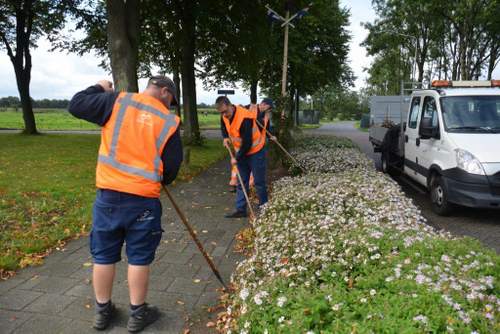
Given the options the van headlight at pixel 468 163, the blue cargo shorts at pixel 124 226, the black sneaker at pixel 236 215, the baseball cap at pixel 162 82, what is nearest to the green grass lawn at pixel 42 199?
the blue cargo shorts at pixel 124 226

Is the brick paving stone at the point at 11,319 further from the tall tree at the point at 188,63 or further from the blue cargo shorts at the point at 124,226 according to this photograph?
the tall tree at the point at 188,63

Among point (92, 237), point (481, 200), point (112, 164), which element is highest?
point (112, 164)

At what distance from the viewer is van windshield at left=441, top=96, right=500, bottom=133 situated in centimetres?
695

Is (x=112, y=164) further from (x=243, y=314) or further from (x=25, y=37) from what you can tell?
(x=25, y=37)

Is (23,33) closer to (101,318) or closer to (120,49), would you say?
(120,49)

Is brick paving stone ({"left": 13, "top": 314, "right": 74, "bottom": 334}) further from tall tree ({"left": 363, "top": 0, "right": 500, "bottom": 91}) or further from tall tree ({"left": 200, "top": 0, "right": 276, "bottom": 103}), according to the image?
tall tree ({"left": 363, "top": 0, "right": 500, "bottom": 91})

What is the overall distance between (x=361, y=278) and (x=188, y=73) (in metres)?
14.9

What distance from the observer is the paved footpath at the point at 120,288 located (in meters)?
3.43

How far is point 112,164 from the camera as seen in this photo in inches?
121

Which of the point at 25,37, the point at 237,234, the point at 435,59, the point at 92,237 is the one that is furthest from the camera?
the point at 435,59

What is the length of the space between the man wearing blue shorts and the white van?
4864mm

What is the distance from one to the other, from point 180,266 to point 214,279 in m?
0.52

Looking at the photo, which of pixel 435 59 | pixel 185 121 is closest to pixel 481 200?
pixel 185 121

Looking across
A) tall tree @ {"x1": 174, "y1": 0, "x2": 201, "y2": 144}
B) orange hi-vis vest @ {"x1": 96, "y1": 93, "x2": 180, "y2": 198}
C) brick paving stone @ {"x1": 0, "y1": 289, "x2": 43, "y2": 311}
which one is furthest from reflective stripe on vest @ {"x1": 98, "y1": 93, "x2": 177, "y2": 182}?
tall tree @ {"x1": 174, "y1": 0, "x2": 201, "y2": 144}
